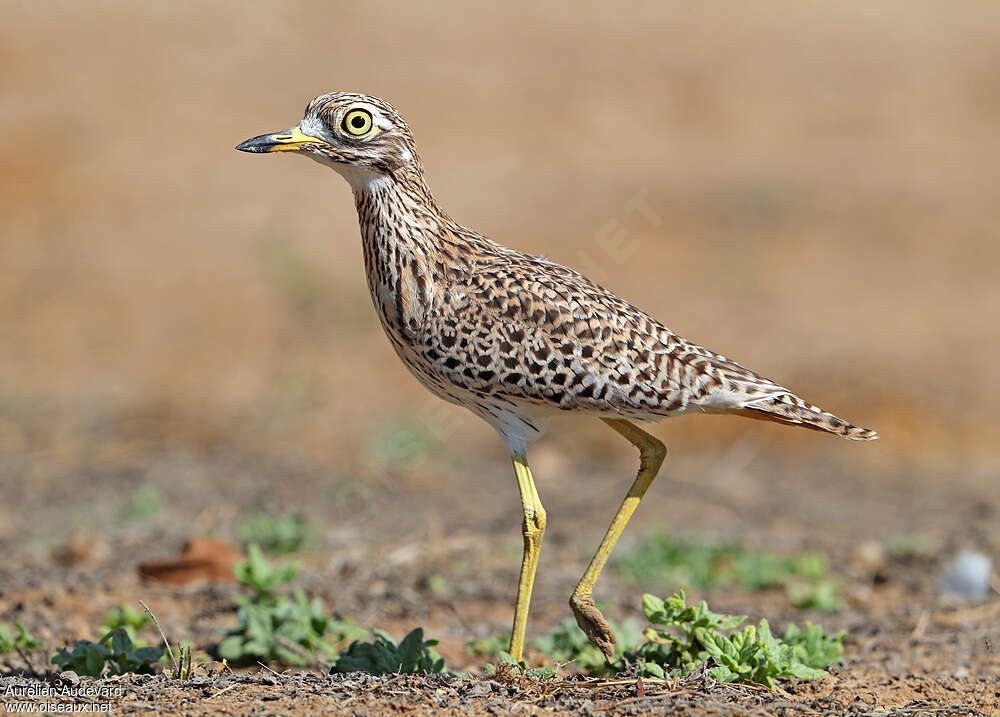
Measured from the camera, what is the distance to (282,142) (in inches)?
213

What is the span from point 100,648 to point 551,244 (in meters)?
14.7

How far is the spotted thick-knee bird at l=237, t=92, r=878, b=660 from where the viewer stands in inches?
208

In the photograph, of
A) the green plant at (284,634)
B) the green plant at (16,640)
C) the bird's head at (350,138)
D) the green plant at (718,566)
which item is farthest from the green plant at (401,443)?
the bird's head at (350,138)

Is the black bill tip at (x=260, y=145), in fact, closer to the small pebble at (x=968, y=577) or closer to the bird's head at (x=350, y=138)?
the bird's head at (x=350, y=138)

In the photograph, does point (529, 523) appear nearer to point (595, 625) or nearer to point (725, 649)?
point (595, 625)

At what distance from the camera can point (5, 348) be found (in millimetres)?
15797

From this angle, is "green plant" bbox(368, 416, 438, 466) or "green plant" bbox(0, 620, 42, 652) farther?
"green plant" bbox(368, 416, 438, 466)

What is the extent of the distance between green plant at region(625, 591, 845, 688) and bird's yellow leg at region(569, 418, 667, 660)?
0.19 m

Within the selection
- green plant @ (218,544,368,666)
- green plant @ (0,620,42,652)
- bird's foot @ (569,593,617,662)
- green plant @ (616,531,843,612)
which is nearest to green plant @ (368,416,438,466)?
green plant @ (616,531,843,612)

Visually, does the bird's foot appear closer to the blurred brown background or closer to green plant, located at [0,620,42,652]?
green plant, located at [0,620,42,652]

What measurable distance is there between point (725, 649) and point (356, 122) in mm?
2681

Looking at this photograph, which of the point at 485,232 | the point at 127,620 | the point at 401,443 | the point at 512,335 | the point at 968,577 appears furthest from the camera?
the point at 485,232

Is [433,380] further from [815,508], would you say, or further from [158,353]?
[158,353]

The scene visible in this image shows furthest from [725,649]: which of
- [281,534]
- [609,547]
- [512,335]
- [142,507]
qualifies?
[142,507]
